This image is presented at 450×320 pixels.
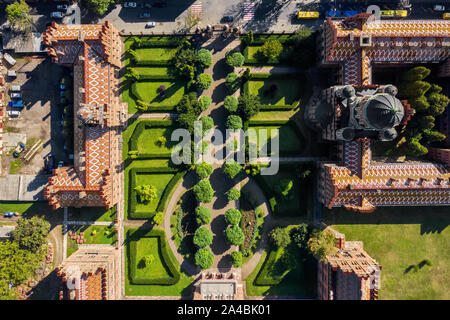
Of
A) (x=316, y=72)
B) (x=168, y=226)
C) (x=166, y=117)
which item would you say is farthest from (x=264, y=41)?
(x=168, y=226)

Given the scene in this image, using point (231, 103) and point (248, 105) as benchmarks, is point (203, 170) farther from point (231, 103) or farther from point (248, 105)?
point (248, 105)

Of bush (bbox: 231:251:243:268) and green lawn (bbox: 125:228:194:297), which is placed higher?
bush (bbox: 231:251:243:268)

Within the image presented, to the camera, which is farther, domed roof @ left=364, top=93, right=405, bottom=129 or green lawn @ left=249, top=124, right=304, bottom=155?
Result: green lawn @ left=249, top=124, right=304, bottom=155

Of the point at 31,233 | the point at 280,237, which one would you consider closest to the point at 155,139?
the point at 31,233

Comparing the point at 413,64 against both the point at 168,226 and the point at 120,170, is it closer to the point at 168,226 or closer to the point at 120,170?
the point at 168,226

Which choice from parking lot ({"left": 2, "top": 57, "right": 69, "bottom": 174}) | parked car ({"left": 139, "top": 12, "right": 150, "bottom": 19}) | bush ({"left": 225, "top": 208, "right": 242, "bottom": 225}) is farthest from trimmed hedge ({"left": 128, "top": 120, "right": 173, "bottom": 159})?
parked car ({"left": 139, "top": 12, "right": 150, "bottom": 19})

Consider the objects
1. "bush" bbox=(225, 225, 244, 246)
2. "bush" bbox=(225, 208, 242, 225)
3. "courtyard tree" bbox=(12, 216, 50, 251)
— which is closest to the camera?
"courtyard tree" bbox=(12, 216, 50, 251)

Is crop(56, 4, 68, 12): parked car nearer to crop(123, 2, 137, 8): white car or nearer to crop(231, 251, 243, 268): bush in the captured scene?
crop(123, 2, 137, 8): white car
